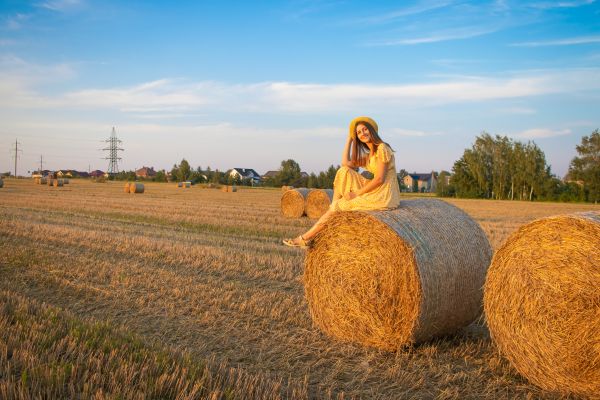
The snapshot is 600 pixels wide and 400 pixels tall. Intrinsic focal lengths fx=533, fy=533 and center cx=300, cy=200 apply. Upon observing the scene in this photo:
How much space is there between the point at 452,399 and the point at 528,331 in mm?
940

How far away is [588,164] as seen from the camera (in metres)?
54.7

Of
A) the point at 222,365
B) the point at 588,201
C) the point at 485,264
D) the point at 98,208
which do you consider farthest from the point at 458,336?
the point at 588,201

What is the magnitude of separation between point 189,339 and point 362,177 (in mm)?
2543

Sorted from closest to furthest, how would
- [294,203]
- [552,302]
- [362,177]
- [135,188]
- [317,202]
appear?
[552,302] → [362,177] → [317,202] → [294,203] → [135,188]

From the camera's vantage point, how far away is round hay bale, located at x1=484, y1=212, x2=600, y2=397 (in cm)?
409

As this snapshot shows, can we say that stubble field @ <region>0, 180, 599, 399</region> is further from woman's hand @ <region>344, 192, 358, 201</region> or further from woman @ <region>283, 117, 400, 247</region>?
woman's hand @ <region>344, 192, 358, 201</region>

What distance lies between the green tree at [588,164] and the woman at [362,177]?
2080 inches

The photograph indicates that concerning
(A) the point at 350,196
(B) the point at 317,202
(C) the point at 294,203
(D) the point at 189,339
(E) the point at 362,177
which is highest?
(E) the point at 362,177

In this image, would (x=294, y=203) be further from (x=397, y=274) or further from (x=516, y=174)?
(x=516, y=174)

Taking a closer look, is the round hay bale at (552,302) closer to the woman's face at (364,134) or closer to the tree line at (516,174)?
the woman's face at (364,134)

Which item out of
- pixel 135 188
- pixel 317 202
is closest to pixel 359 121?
pixel 317 202

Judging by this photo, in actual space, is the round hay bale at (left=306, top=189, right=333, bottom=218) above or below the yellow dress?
below

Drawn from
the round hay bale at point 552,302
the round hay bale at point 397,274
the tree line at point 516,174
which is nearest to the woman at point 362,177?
the round hay bale at point 397,274

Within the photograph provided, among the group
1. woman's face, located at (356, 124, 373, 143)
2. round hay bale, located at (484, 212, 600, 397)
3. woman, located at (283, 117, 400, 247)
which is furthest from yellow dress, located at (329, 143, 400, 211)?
round hay bale, located at (484, 212, 600, 397)
